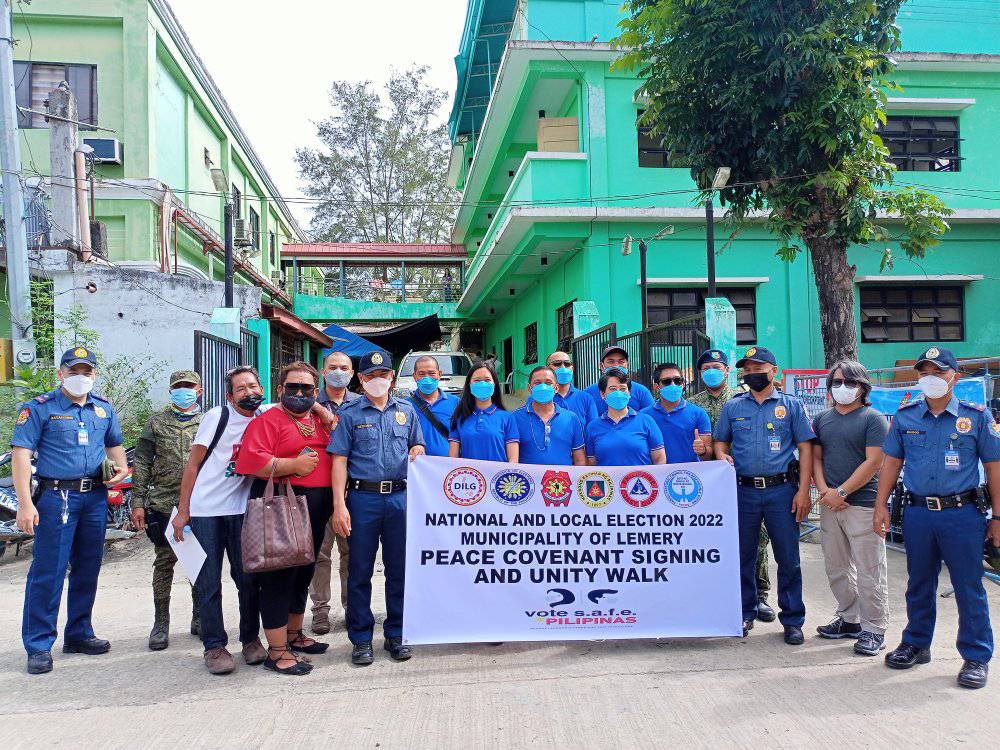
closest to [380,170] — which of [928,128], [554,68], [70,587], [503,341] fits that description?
[503,341]

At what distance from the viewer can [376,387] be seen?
4520 mm

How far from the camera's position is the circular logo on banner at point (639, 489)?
471 centimetres

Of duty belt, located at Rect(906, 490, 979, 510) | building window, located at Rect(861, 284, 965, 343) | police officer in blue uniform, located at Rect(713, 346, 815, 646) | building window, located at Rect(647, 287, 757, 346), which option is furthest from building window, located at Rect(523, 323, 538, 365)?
duty belt, located at Rect(906, 490, 979, 510)

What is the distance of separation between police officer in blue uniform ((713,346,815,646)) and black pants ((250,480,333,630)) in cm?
271

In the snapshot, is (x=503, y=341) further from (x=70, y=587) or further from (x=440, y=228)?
(x=70, y=587)

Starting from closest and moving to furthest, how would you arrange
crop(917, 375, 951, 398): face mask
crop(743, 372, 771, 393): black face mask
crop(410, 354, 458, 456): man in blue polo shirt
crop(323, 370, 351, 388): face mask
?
crop(917, 375, 951, 398): face mask, crop(743, 372, 771, 393): black face mask, crop(323, 370, 351, 388): face mask, crop(410, 354, 458, 456): man in blue polo shirt

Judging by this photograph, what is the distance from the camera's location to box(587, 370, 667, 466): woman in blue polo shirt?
16.5 feet

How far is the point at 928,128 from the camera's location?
51.4 feet

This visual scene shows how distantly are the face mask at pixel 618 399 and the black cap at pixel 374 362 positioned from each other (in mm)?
1558

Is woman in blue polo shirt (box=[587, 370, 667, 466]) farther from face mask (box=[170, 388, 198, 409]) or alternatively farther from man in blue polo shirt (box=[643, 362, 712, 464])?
face mask (box=[170, 388, 198, 409])

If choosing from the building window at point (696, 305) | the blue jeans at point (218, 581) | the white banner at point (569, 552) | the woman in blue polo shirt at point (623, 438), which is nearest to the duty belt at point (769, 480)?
the white banner at point (569, 552)

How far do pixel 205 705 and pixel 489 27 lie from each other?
773 inches

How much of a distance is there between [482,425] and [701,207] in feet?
35.3

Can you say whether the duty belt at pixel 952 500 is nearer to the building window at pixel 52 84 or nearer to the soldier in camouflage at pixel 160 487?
the soldier in camouflage at pixel 160 487
